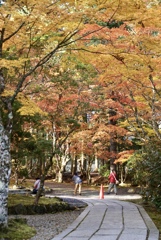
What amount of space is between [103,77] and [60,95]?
298 cm

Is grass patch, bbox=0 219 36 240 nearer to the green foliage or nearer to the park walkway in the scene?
the park walkway

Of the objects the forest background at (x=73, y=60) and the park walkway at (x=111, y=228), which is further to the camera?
the forest background at (x=73, y=60)

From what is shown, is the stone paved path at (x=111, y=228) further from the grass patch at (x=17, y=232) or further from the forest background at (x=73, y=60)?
the forest background at (x=73, y=60)

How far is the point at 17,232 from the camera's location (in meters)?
5.93

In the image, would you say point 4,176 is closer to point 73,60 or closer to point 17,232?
point 17,232

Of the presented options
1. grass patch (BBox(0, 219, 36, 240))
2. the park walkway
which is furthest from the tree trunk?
the park walkway

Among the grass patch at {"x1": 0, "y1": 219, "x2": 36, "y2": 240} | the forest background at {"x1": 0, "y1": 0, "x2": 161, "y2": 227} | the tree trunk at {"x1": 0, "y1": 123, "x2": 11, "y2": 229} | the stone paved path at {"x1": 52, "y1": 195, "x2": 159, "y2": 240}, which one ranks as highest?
the forest background at {"x1": 0, "y1": 0, "x2": 161, "y2": 227}

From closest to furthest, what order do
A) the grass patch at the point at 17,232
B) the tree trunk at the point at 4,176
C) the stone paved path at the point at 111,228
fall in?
the stone paved path at the point at 111,228
the grass patch at the point at 17,232
the tree trunk at the point at 4,176

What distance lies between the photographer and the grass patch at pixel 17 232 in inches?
223

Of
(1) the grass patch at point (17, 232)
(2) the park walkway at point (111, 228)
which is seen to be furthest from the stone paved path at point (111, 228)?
(1) the grass patch at point (17, 232)

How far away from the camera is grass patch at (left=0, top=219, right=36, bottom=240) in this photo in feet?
18.6

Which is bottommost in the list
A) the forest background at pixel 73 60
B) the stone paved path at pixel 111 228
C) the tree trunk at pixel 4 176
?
the stone paved path at pixel 111 228

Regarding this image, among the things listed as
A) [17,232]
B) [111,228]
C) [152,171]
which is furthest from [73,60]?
[17,232]

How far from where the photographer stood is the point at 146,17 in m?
6.48
